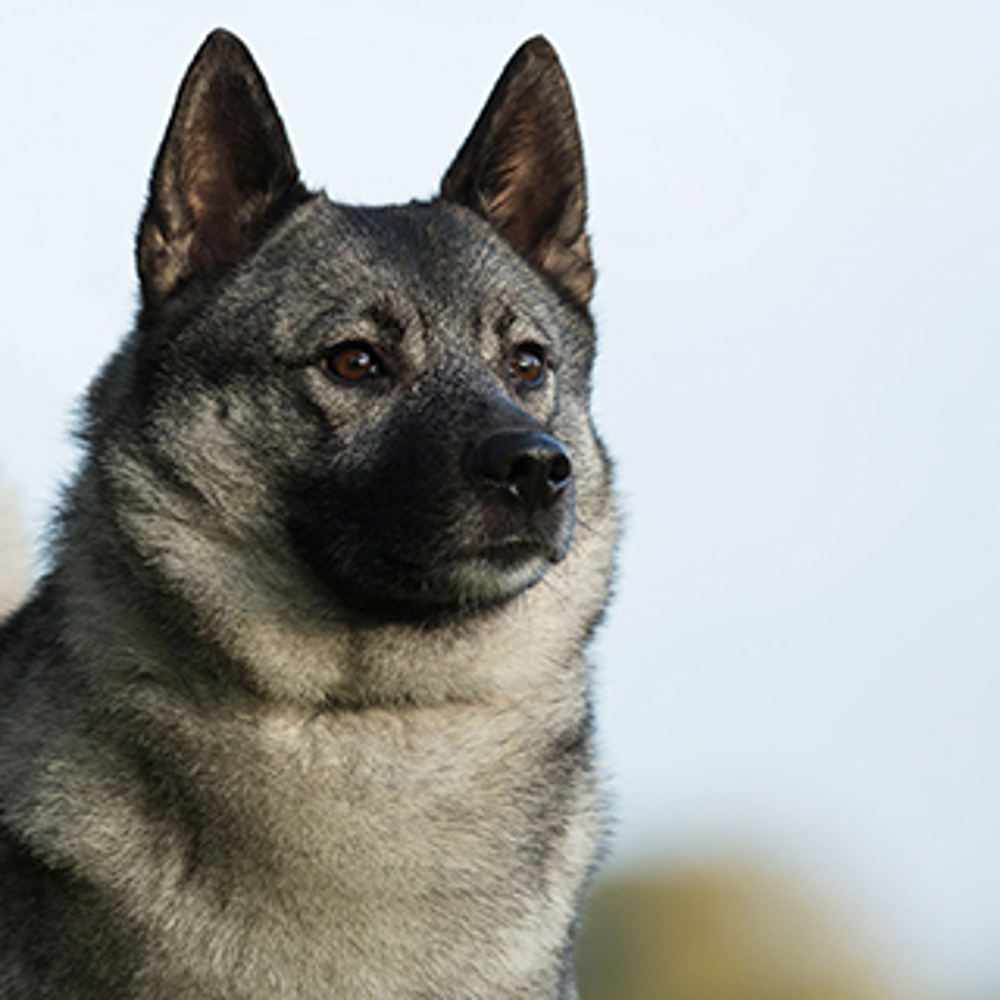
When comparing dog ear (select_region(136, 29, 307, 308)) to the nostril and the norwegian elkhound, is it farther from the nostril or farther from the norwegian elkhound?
the nostril

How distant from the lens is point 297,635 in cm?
416

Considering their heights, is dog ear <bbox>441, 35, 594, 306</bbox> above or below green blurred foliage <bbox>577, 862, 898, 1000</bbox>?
above

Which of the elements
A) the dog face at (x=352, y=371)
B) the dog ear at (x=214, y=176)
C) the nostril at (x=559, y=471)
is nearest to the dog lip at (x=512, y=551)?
the dog face at (x=352, y=371)

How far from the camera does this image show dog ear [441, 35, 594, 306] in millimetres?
4703

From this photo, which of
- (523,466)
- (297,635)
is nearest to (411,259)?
(523,466)

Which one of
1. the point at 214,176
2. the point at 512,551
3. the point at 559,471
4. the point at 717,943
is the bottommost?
the point at 717,943

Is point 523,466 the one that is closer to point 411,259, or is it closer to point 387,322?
point 387,322

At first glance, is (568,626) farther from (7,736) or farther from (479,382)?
(7,736)

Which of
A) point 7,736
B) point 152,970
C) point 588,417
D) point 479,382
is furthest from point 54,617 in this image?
point 588,417

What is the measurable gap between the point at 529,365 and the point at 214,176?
0.97 meters

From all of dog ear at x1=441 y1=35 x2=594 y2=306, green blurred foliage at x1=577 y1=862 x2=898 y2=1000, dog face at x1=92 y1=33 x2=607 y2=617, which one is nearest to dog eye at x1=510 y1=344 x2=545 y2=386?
dog face at x1=92 y1=33 x2=607 y2=617

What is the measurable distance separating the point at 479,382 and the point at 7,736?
147 cm

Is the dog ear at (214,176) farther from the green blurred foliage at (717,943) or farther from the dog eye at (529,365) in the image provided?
the green blurred foliage at (717,943)

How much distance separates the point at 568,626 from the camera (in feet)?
14.6
